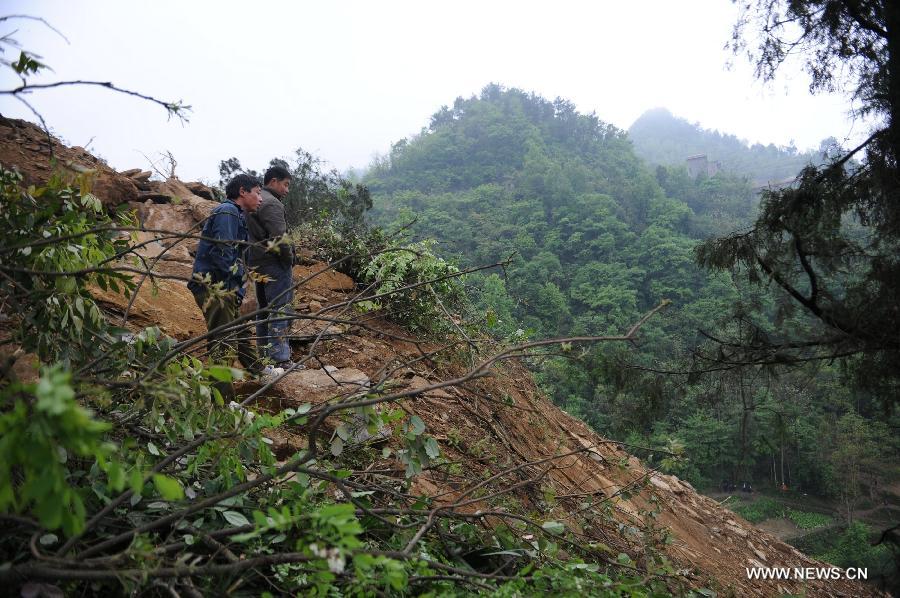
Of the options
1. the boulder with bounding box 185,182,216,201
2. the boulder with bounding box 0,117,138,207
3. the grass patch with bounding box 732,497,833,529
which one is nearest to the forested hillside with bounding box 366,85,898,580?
the grass patch with bounding box 732,497,833,529

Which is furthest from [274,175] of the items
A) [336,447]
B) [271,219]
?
[336,447]

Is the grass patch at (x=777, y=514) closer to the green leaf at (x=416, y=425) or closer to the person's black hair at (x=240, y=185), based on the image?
the person's black hair at (x=240, y=185)

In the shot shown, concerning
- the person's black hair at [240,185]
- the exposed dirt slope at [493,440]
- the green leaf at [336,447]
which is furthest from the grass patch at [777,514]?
the green leaf at [336,447]

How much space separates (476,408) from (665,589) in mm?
1825

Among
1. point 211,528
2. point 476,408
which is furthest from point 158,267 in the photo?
point 211,528

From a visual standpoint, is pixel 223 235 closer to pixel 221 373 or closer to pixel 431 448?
pixel 431 448

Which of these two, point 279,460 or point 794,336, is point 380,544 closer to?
point 279,460

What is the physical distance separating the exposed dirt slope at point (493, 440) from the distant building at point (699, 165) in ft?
245

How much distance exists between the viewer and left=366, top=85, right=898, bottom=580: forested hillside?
5102 millimetres

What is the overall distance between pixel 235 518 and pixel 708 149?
121110 millimetres

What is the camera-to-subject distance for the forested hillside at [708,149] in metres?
86.1

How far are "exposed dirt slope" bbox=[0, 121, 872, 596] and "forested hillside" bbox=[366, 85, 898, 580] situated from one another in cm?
50

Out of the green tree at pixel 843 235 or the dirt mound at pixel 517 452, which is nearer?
the dirt mound at pixel 517 452

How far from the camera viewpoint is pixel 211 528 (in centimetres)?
172
